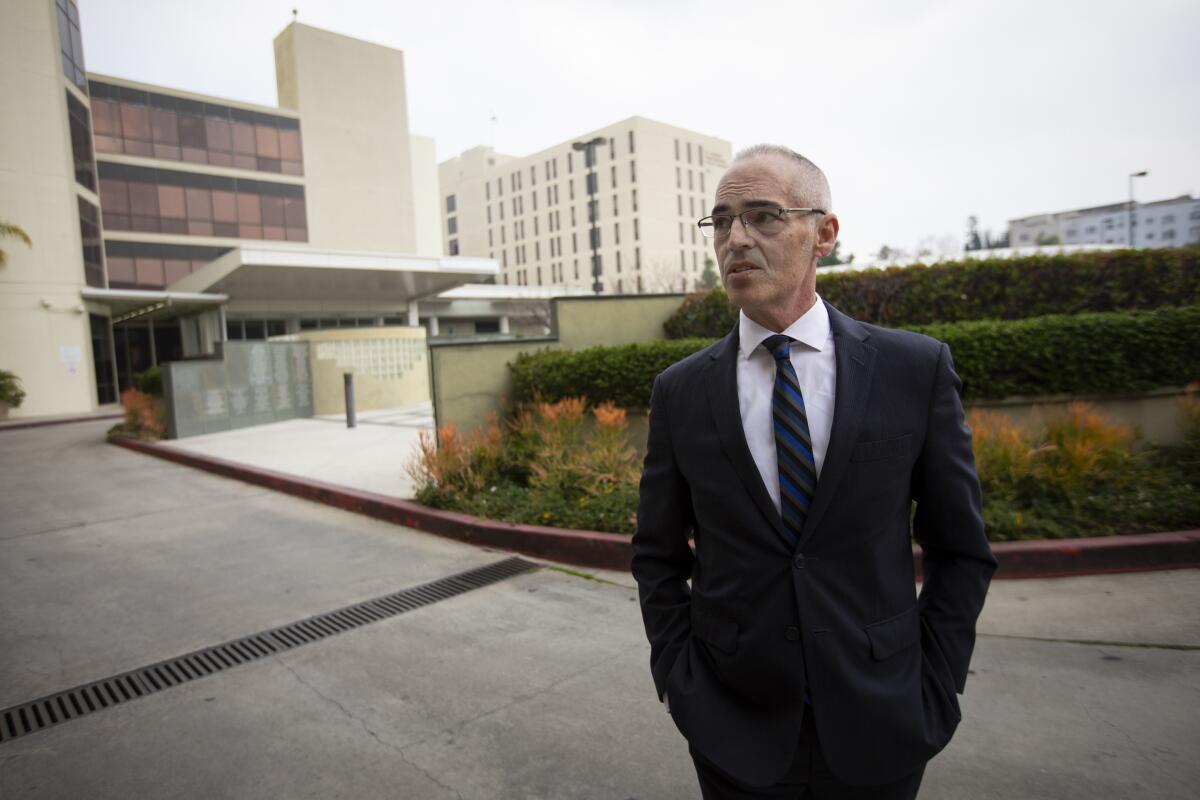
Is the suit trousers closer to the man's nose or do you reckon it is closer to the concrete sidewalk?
the man's nose

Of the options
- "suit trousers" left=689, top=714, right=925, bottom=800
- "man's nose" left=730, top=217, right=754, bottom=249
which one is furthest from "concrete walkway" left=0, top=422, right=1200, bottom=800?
"man's nose" left=730, top=217, right=754, bottom=249

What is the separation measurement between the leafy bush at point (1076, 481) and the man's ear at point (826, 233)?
13.6 feet

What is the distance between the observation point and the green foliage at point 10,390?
25922mm

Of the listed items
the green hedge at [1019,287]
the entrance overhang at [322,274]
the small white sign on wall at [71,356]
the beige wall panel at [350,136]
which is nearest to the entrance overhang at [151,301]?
the entrance overhang at [322,274]

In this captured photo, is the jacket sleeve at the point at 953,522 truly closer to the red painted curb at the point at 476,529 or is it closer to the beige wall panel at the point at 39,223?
the red painted curb at the point at 476,529

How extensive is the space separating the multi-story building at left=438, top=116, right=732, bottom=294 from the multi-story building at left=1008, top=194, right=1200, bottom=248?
132ft

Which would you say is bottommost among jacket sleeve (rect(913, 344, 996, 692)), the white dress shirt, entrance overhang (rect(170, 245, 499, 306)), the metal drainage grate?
the metal drainage grate

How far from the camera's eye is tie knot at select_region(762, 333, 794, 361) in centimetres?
168

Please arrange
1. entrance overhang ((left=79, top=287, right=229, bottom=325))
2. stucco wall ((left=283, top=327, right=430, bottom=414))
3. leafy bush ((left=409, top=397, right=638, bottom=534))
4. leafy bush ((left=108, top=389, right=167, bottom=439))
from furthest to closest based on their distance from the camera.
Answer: entrance overhang ((left=79, top=287, right=229, bottom=325)), stucco wall ((left=283, top=327, right=430, bottom=414)), leafy bush ((left=108, top=389, right=167, bottom=439)), leafy bush ((left=409, top=397, right=638, bottom=534))

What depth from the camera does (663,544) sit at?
73.4 inches

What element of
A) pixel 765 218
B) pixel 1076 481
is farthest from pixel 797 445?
pixel 1076 481

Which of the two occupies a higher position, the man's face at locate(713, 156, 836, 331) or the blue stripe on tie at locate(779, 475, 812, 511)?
the man's face at locate(713, 156, 836, 331)

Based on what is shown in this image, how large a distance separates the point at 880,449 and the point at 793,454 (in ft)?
0.64

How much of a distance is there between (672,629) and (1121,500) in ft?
16.6
